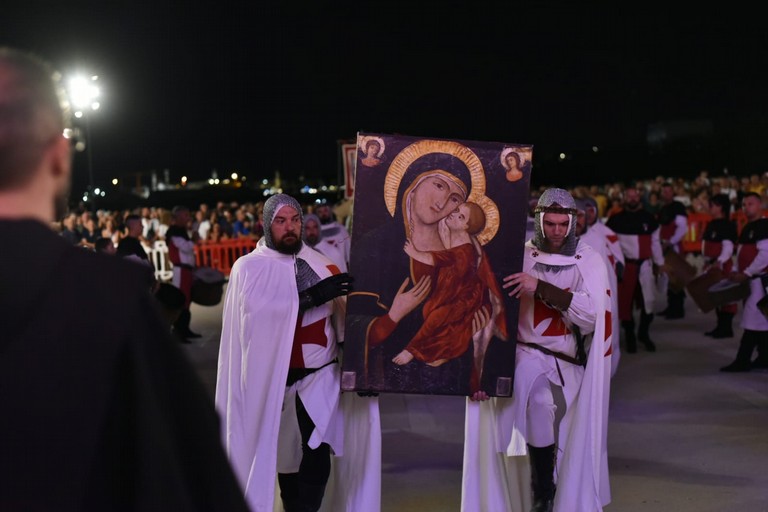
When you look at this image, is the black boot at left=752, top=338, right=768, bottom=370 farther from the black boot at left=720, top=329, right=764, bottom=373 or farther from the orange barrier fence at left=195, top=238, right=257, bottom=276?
the orange barrier fence at left=195, top=238, right=257, bottom=276

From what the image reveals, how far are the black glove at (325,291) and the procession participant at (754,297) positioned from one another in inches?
255

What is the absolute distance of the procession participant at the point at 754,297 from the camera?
10.0 meters

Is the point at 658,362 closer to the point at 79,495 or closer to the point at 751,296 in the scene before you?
the point at 751,296

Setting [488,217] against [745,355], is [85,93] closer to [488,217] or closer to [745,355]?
[745,355]

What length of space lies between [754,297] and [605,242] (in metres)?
1.71

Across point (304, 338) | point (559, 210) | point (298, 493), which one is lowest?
point (298, 493)

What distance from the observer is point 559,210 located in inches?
213

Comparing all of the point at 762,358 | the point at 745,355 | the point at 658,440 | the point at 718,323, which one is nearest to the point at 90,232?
the point at 718,323

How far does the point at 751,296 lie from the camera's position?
10.1 m

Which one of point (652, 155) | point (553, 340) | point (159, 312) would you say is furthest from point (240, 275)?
point (652, 155)

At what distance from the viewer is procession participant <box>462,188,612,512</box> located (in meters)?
5.33

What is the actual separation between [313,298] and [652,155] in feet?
158

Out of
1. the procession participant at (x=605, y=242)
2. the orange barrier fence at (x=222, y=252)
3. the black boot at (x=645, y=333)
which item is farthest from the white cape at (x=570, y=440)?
the orange barrier fence at (x=222, y=252)

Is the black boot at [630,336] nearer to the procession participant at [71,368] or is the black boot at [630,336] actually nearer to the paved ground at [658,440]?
the paved ground at [658,440]
